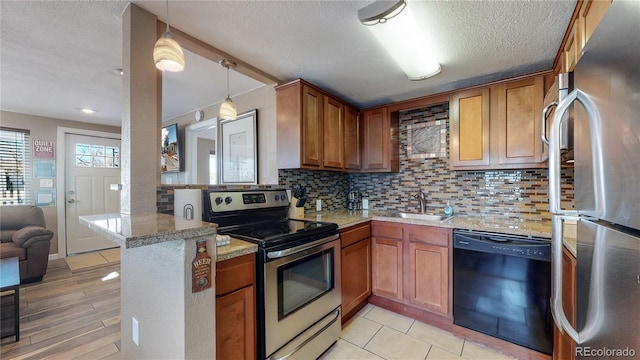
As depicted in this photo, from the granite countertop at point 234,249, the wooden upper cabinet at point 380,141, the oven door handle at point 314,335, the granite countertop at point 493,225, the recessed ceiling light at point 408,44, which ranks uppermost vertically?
the recessed ceiling light at point 408,44

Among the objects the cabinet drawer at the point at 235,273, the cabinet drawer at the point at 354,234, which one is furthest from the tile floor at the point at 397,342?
the cabinet drawer at the point at 235,273

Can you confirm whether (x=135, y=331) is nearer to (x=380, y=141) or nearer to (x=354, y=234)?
(x=354, y=234)

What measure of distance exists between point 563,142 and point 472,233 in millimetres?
945

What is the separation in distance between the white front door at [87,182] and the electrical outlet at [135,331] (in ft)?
12.6

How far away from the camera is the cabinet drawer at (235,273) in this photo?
1.21 m

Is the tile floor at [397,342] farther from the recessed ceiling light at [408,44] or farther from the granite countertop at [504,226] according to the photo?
the recessed ceiling light at [408,44]

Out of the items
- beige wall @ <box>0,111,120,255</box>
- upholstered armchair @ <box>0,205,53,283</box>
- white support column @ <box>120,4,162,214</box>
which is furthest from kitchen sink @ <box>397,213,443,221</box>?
beige wall @ <box>0,111,120,255</box>

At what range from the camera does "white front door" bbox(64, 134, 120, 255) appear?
4023mm

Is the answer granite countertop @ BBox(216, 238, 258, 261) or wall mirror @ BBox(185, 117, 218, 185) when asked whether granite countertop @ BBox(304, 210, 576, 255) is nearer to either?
granite countertop @ BBox(216, 238, 258, 261)

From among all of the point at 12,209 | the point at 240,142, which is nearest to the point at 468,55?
the point at 240,142

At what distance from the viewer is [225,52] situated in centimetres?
184

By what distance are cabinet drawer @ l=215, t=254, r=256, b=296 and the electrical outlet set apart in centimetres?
63

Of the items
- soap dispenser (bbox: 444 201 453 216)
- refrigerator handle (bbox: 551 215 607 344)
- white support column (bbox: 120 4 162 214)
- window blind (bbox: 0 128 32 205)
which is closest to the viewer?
refrigerator handle (bbox: 551 215 607 344)

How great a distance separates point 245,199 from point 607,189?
1944 mm
